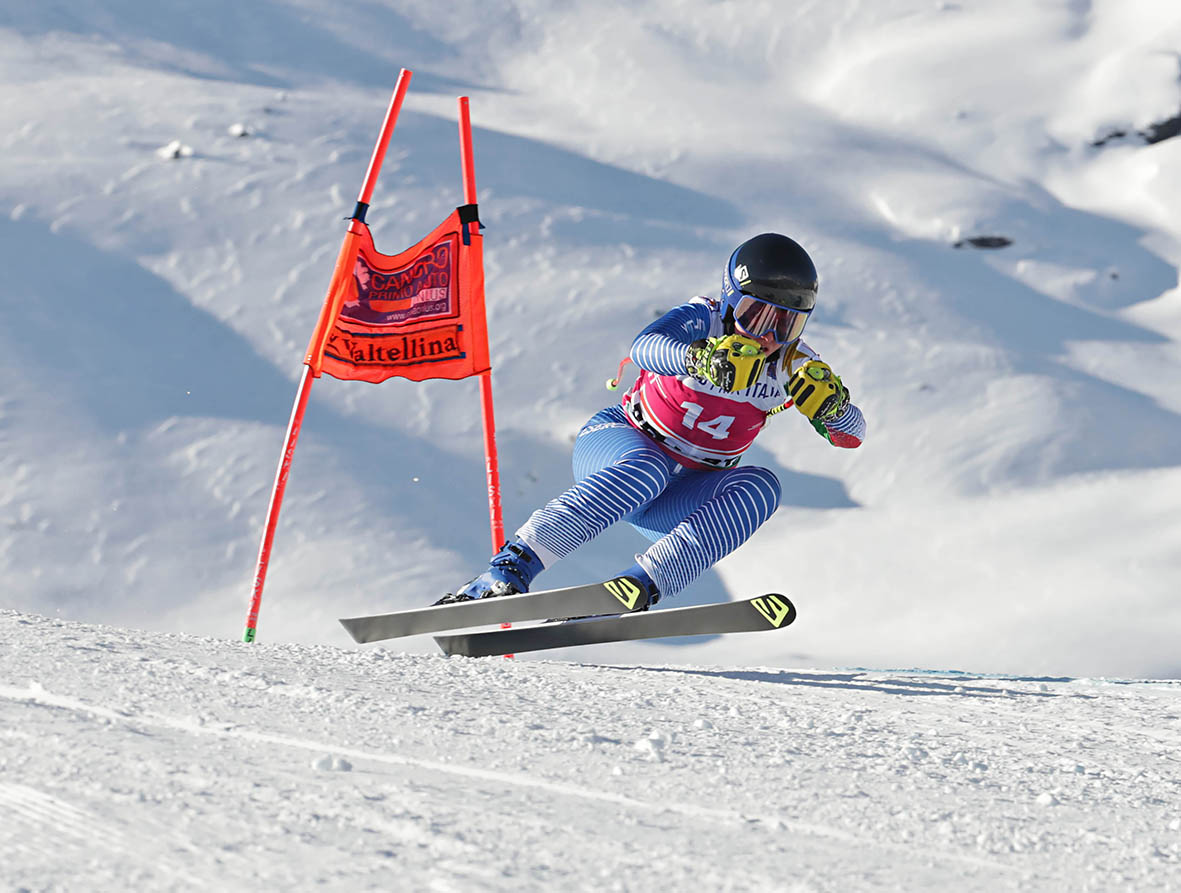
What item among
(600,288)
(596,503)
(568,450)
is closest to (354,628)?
(596,503)

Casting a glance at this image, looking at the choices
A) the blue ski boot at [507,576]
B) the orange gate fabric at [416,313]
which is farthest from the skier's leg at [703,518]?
the orange gate fabric at [416,313]

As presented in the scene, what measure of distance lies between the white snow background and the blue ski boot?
49 cm

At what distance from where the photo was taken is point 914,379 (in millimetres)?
10594

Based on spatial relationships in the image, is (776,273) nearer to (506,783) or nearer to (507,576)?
(507,576)

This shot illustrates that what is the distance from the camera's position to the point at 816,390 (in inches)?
146

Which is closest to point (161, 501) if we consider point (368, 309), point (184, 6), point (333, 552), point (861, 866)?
point (333, 552)

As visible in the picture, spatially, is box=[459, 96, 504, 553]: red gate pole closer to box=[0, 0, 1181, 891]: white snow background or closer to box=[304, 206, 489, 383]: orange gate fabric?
box=[304, 206, 489, 383]: orange gate fabric

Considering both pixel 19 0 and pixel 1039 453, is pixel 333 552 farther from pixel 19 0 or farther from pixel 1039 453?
pixel 19 0

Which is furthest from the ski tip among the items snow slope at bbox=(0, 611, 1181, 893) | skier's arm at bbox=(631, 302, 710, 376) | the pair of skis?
skier's arm at bbox=(631, 302, 710, 376)

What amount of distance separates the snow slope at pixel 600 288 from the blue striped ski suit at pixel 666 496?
3605 millimetres

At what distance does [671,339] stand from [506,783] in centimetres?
209

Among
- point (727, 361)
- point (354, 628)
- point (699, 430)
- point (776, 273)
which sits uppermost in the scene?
point (776, 273)

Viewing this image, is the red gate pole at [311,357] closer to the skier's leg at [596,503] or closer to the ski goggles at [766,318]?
the skier's leg at [596,503]

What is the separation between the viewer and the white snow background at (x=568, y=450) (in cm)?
179
